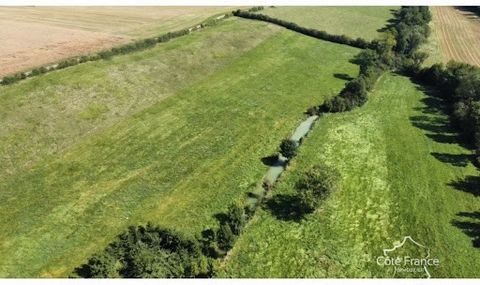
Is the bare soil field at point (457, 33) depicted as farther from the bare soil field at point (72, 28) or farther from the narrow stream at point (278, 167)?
the bare soil field at point (72, 28)

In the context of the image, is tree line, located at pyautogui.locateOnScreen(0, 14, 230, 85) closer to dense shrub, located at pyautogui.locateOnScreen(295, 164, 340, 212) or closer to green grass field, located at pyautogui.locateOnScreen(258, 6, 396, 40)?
green grass field, located at pyautogui.locateOnScreen(258, 6, 396, 40)

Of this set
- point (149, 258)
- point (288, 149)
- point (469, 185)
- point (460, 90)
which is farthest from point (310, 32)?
point (149, 258)

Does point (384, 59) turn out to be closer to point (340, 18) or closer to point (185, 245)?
point (340, 18)

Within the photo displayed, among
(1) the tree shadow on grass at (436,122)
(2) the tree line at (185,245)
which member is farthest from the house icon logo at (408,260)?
(1) the tree shadow on grass at (436,122)

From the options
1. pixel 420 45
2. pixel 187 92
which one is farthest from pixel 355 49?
pixel 187 92

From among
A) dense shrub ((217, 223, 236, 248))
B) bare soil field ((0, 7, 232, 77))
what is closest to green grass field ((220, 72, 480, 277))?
dense shrub ((217, 223, 236, 248))

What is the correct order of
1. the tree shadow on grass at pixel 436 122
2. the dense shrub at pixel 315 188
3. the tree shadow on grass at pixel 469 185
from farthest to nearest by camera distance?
1. the tree shadow on grass at pixel 436 122
2. the tree shadow on grass at pixel 469 185
3. the dense shrub at pixel 315 188
